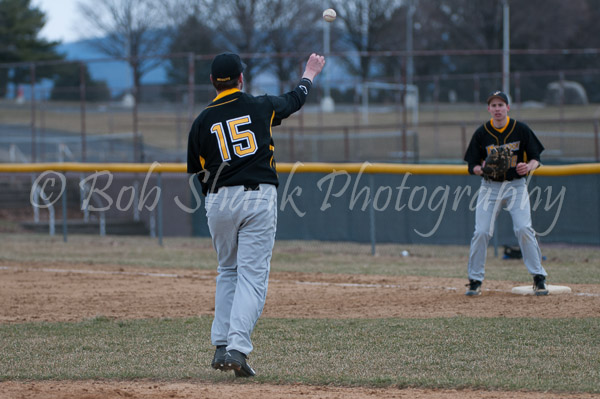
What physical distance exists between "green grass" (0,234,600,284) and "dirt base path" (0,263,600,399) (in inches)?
32.6

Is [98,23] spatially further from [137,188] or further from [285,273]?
[285,273]

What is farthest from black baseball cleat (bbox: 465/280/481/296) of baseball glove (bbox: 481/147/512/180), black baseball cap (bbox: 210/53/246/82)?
black baseball cap (bbox: 210/53/246/82)

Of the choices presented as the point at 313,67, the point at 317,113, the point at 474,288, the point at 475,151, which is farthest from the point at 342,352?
the point at 317,113

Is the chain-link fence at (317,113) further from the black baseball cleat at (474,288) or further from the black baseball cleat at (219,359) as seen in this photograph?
the black baseball cleat at (219,359)

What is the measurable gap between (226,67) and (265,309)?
11.4 feet

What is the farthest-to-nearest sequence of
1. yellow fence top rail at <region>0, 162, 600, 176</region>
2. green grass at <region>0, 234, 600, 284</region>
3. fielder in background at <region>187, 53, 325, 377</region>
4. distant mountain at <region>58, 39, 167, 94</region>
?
distant mountain at <region>58, 39, 167, 94</region> < yellow fence top rail at <region>0, 162, 600, 176</region> < green grass at <region>0, 234, 600, 284</region> < fielder in background at <region>187, 53, 325, 377</region>

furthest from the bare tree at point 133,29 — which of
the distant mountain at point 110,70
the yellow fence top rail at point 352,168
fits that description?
the yellow fence top rail at point 352,168

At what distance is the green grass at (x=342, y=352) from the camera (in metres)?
4.96

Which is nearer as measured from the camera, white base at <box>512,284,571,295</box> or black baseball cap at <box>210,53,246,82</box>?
black baseball cap at <box>210,53,246,82</box>

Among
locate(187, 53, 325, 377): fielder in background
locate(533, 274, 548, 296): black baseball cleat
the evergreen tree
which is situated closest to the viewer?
locate(187, 53, 325, 377): fielder in background

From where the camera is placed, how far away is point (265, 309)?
7.82m

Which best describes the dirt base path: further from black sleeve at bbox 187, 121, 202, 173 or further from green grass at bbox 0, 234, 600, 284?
black sleeve at bbox 187, 121, 202, 173

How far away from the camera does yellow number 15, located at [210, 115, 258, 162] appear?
497cm

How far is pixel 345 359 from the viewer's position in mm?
5523
